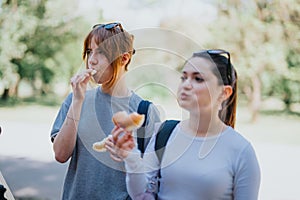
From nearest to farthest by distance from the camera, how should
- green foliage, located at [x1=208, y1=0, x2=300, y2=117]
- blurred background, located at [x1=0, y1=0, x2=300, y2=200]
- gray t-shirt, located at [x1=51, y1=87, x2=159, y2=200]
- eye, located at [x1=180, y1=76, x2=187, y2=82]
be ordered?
1. eye, located at [x1=180, y1=76, x2=187, y2=82]
2. gray t-shirt, located at [x1=51, y1=87, x2=159, y2=200]
3. blurred background, located at [x1=0, y1=0, x2=300, y2=200]
4. green foliage, located at [x1=208, y1=0, x2=300, y2=117]

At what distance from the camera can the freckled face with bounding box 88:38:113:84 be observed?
865 millimetres

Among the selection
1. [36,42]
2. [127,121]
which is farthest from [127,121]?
[36,42]

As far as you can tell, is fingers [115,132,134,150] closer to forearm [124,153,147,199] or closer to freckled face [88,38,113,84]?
forearm [124,153,147,199]

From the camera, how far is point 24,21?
6.28m

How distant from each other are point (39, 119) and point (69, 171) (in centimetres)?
561

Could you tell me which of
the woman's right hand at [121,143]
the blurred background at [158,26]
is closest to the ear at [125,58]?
the woman's right hand at [121,143]

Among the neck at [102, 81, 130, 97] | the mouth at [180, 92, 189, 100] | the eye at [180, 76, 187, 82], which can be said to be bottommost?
the neck at [102, 81, 130, 97]

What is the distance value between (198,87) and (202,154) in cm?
12

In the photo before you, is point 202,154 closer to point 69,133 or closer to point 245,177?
point 245,177

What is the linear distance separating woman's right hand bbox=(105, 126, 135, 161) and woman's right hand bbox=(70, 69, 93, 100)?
0.18m

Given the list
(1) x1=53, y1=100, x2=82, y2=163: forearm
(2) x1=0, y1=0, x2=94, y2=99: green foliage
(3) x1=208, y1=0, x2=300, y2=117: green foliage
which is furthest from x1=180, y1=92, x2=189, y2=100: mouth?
(2) x1=0, y1=0, x2=94, y2=99: green foliage

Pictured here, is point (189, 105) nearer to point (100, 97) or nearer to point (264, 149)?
point (100, 97)

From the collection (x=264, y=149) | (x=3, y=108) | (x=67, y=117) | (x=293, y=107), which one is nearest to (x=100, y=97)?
(x=67, y=117)

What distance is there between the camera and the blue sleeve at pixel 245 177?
0.78 metres
